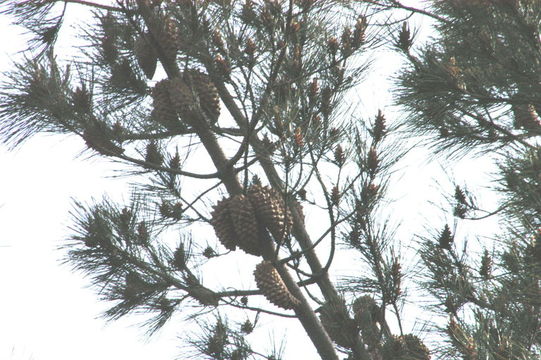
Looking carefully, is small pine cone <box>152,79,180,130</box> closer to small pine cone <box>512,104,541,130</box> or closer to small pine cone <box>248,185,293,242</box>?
small pine cone <box>248,185,293,242</box>

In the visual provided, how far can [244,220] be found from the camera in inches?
94.7

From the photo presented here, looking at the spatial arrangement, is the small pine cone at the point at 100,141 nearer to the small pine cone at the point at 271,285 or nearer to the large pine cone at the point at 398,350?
the small pine cone at the point at 271,285

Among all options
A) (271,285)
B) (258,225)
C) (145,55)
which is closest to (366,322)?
(271,285)

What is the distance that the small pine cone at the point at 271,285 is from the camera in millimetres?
2461

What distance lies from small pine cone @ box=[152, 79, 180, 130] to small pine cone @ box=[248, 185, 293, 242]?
37 centimetres

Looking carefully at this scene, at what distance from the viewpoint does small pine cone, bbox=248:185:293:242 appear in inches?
95.3

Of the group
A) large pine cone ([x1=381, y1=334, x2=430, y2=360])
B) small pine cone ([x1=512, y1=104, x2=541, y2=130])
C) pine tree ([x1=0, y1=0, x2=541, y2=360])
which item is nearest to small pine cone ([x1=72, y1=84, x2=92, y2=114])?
pine tree ([x1=0, y1=0, x2=541, y2=360])

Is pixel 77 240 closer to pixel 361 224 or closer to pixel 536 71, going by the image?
pixel 361 224

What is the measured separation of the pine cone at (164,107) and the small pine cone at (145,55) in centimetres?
15

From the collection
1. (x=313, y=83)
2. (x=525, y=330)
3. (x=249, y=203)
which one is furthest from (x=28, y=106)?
(x=525, y=330)

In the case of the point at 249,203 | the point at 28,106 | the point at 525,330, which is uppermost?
the point at 28,106

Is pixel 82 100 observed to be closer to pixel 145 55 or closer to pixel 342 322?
pixel 145 55

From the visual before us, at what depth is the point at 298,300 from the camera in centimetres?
254

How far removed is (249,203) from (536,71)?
97 centimetres
